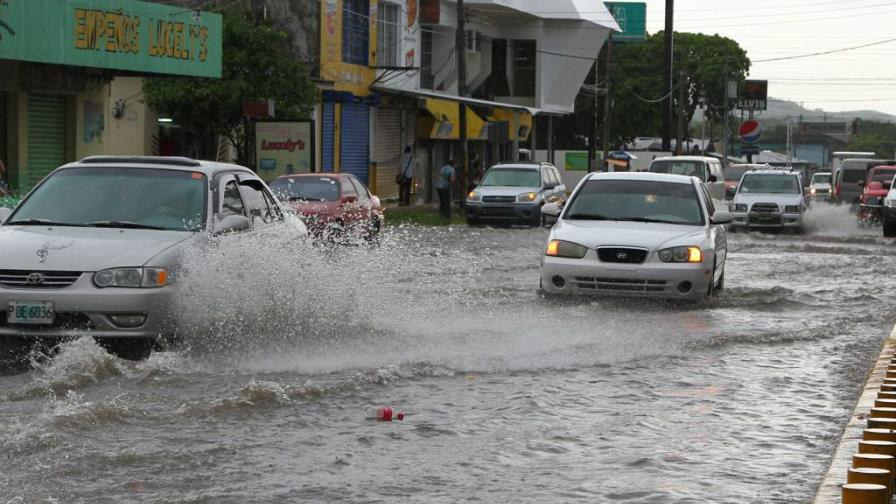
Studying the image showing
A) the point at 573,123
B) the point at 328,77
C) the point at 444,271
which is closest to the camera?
the point at 444,271

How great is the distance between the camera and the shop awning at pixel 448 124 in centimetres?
4641

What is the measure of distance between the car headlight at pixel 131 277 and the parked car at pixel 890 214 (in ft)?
79.2

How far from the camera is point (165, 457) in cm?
740

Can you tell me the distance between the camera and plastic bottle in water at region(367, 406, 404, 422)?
8742 mm

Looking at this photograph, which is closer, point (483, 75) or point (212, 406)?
point (212, 406)

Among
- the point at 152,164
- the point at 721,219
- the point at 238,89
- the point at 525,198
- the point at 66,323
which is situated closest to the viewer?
the point at 66,323

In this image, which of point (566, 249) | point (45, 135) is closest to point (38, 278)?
point (566, 249)

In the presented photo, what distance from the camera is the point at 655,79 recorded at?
3799 inches

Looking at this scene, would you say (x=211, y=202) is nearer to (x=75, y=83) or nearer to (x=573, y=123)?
(x=75, y=83)

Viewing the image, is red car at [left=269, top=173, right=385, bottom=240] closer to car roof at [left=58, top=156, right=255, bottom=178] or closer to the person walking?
car roof at [left=58, top=156, right=255, bottom=178]

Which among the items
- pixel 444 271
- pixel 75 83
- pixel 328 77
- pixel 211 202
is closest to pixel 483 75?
pixel 328 77

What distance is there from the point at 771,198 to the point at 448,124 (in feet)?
53.3

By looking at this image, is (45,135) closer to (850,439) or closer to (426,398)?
(426,398)

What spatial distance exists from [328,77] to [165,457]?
33.6 metres
